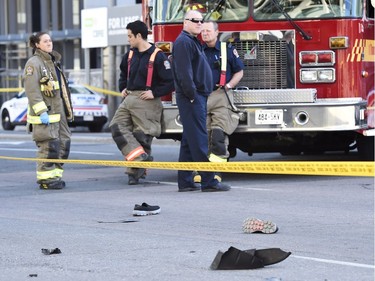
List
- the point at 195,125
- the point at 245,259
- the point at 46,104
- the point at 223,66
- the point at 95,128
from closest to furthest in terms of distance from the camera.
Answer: the point at 245,259 → the point at 195,125 → the point at 223,66 → the point at 46,104 → the point at 95,128

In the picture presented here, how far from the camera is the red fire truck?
553 inches

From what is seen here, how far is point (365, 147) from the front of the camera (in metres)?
15.4

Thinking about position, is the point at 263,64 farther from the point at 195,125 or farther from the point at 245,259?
the point at 245,259

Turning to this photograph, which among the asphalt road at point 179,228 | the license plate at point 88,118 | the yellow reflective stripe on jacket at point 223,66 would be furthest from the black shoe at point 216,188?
the license plate at point 88,118

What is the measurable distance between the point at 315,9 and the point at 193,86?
238cm

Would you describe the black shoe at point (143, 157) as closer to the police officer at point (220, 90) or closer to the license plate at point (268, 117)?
the police officer at point (220, 90)

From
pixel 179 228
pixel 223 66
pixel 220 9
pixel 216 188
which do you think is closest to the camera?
pixel 179 228

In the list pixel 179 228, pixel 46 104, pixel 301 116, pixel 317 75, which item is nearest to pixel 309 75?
pixel 317 75

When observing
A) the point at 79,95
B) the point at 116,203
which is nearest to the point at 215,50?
the point at 116,203

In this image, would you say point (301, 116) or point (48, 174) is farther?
point (301, 116)

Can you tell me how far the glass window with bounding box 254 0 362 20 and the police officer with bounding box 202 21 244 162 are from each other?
2.56 feet

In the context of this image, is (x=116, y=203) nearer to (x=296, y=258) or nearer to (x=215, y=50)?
(x=215, y=50)

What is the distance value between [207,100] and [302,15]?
5.34 ft

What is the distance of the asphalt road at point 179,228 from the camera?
772 centimetres
